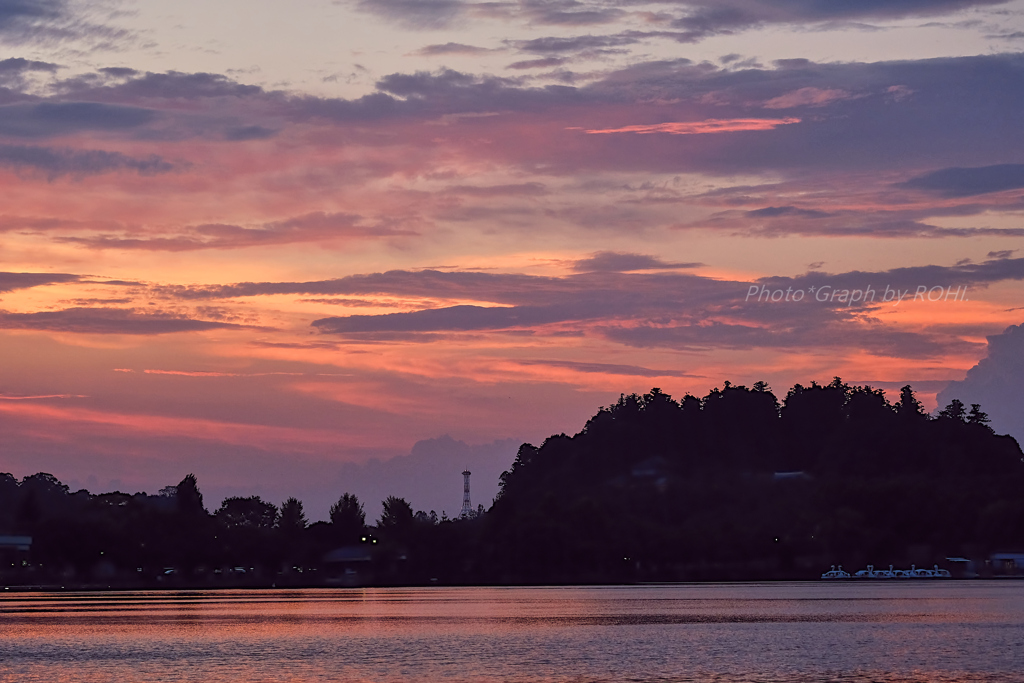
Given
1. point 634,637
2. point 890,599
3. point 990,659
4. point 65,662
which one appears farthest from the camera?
point 890,599

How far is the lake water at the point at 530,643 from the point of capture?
73.4 meters

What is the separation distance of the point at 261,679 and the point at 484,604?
106213 millimetres

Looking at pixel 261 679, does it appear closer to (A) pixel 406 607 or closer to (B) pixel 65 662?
(B) pixel 65 662

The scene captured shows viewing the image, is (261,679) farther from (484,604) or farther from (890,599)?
(890,599)

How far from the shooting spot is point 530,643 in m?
97.2

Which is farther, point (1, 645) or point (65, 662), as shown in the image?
point (1, 645)

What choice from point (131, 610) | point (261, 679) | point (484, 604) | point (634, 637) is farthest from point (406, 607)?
point (261, 679)

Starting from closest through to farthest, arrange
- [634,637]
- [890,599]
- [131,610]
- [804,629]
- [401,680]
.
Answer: [401,680] < [634,637] < [804,629] < [131,610] < [890,599]

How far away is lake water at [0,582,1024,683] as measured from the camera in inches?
2891

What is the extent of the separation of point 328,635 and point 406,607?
193 ft

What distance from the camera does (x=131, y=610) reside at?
161500 millimetres

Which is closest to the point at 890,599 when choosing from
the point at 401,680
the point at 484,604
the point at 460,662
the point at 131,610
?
the point at 484,604

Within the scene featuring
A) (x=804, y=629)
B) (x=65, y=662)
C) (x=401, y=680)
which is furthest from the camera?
(x=804, y=629)

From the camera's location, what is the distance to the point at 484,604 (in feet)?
579
